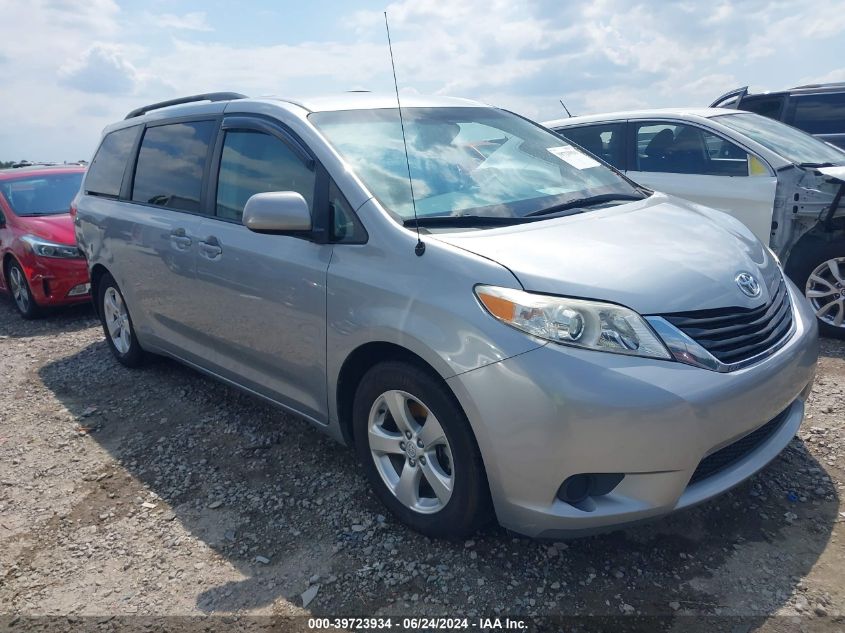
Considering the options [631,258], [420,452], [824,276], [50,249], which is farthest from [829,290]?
[50,249]

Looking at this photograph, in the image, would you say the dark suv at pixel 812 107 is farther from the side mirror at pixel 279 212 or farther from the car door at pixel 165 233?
the side mirror at pixel 279 212

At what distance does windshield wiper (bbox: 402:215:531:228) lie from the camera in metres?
2.81

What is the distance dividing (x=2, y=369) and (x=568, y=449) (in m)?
5.18

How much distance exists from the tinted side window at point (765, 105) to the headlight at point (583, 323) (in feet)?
22.1

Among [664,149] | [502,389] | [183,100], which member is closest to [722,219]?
[502,389]

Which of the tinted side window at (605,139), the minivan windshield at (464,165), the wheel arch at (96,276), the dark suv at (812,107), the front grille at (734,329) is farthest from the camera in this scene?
the dark suv at (812,107)

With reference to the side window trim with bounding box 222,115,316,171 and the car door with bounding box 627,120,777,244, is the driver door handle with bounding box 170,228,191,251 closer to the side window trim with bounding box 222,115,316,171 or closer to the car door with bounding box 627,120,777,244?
the side window trim with bounding box 222,115,316,171

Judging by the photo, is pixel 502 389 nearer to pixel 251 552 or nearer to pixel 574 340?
pixel 574 340

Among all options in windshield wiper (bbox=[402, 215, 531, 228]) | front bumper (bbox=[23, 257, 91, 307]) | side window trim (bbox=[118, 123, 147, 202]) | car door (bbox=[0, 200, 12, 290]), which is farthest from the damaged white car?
car door (bbox=[0, 200, 12, 290])

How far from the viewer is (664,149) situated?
5.75 m

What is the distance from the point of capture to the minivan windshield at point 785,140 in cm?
525

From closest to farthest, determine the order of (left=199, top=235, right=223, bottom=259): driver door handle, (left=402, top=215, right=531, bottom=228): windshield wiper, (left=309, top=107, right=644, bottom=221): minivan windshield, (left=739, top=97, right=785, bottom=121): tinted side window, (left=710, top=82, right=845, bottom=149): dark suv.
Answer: (left=402, top=215, right=531, bottom=228): windshield wiper < (left=309, top=107, right=644, bottom=221): minivan windshield < (left=199, top=235, right=223, bottom=259): driver door handle < (left=710, top=82, right=845, bottom=149): dark suv < (left=739, top=97, right=785, bottom=121): tinted side window

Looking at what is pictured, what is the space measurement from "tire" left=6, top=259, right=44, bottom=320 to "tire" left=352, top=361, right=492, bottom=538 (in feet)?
18.3

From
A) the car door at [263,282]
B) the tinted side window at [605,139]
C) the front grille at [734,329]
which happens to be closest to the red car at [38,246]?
the car door at [263,282]
